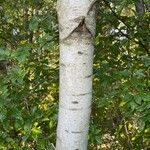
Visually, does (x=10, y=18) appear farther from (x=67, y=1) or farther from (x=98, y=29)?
(x=67, y=1)

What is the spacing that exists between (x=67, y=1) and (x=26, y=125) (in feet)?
3.70

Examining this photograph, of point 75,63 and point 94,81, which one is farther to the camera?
point 94,81

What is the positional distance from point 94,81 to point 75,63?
4.10 ft

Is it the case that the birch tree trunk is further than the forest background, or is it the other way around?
the forest background

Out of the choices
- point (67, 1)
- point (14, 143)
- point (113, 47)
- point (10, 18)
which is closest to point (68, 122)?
point (67, 1)

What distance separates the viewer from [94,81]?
107 inches

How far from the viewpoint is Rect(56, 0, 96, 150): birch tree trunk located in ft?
4.71

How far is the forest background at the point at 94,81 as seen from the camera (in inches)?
75.4

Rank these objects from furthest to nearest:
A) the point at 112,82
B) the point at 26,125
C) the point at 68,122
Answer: the point at 26,125
the point at 112,82
the point at 68,122

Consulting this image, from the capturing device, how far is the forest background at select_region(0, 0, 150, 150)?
1.92 metres

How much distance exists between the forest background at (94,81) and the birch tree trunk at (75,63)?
14.4 inches

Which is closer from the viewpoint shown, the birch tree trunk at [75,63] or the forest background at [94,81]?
the birch tree trunk at [75,63]

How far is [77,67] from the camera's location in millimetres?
1478

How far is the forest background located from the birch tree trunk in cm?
37
